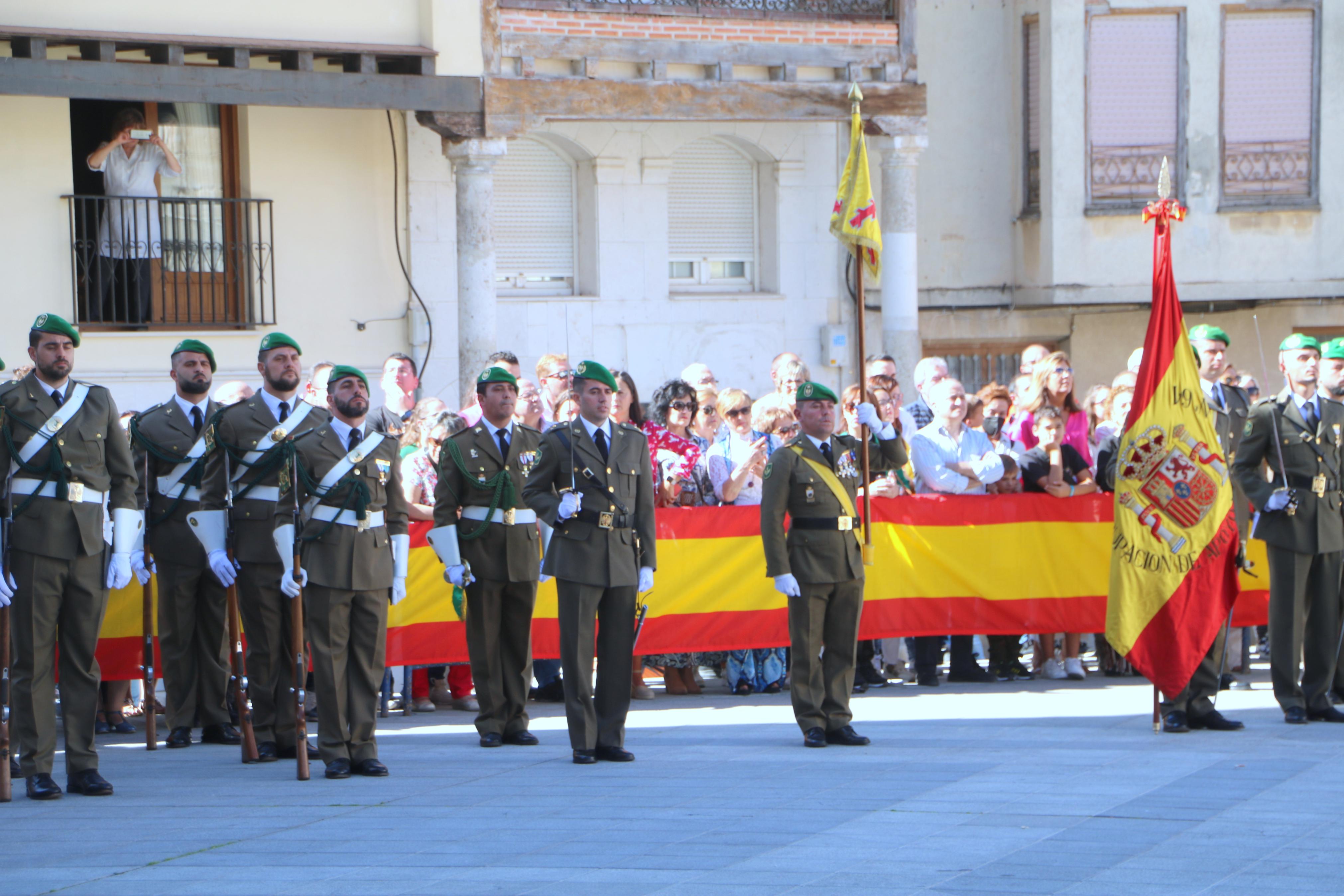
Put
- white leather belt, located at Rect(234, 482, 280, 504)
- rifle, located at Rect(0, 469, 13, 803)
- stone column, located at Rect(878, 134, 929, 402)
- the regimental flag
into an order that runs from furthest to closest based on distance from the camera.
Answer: stone column, located at Rect(878, 134, 929, 402) < the regimental flag < white leather belt, located at Rect(234, 482, 280, 504) < rifle, located at Rect(0, 469, 13, 803)

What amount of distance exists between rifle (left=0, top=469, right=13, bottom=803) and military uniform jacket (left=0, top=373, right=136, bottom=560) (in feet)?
0.11

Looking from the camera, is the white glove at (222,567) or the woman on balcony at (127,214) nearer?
the white glove at (222,567)

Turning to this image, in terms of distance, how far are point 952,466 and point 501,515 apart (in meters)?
3.78

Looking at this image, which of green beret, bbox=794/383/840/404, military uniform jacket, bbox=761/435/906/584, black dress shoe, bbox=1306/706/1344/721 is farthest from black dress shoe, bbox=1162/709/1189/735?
green beret, bbox=794/383/840/404

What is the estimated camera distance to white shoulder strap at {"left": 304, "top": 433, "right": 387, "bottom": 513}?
28.6 ft

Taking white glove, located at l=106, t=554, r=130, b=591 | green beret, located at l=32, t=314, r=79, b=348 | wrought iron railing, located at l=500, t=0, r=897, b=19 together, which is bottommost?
white glove, located at l=106, t=554, r=130, b=591

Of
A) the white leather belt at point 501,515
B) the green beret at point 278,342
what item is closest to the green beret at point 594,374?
the white leather belt at point 501,515

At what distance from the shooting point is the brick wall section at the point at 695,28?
17.9 metres

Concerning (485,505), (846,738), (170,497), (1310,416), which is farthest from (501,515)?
(1310,416)

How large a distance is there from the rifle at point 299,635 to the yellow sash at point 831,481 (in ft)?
8.44

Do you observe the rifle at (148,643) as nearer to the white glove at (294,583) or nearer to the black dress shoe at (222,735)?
the black dress shoe at (222,735)

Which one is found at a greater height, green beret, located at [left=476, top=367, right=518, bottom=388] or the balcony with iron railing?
the balcony with iron railing

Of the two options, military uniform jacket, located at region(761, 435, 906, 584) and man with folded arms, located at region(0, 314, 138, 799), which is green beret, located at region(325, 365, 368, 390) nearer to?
man with folded arms, located at region(0, 314, 138, 799)

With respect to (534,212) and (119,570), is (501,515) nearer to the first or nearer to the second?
(119,570)
